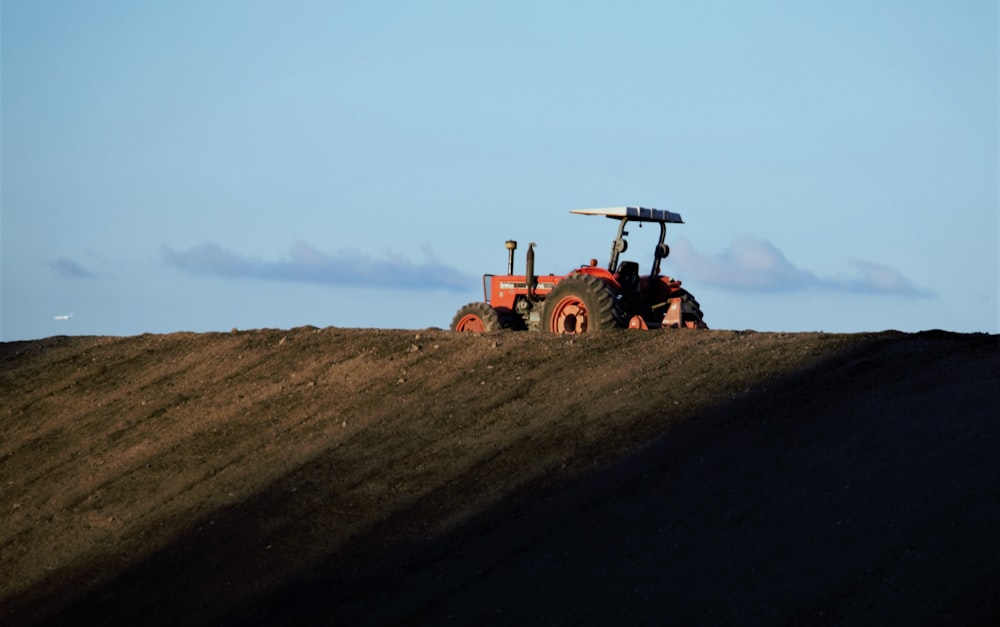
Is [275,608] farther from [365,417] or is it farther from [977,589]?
[977,589]

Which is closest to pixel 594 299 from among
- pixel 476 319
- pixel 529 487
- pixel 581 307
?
pixel 581 307

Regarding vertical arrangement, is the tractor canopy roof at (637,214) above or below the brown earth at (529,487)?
above

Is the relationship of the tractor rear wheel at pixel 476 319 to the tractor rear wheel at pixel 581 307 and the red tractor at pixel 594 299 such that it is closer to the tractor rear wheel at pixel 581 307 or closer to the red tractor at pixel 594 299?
the red tractor at pixel 594 299

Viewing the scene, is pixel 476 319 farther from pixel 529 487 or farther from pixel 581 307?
pixel 529 487

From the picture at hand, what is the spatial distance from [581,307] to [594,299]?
0.70 meters

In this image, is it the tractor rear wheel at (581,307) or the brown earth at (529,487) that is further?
the tractor rear wheel at (581,307)

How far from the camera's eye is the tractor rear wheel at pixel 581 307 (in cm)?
2046

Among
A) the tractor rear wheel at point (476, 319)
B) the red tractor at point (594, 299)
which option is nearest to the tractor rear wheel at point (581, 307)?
the red tractor at point (594, 299)

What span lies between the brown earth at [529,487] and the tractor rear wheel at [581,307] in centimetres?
108

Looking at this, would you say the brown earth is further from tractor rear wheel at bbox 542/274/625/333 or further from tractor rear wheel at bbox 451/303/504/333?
tractor rear wheel at bbox 451/303/504/333

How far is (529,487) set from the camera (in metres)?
14.2

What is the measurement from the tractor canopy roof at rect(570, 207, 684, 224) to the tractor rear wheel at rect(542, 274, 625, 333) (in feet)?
4.14

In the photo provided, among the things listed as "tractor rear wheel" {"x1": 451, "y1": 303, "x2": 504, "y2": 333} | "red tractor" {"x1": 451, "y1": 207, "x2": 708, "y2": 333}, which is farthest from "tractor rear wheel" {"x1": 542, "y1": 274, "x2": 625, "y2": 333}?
"tractor rear wheel" {"x1": 451, "y1": 303, "x2": 504, "y2": 333}

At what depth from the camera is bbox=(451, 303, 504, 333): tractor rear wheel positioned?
23.1m
